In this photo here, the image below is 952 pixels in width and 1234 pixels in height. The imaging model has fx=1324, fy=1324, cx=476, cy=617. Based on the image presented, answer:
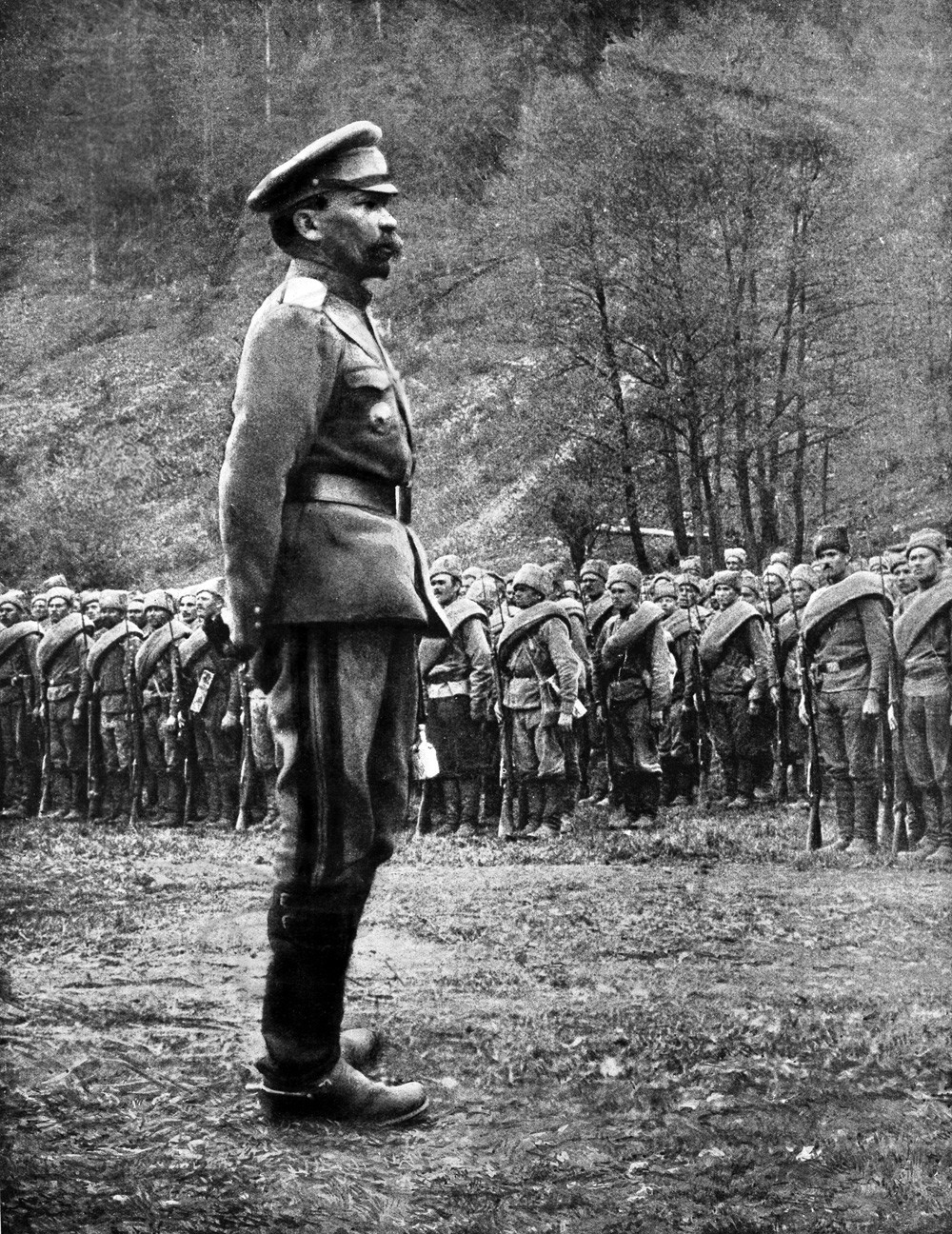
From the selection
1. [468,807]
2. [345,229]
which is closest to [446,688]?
[468,807]

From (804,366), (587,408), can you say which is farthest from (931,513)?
(587,408)

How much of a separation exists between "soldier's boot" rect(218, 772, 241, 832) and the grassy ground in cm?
21

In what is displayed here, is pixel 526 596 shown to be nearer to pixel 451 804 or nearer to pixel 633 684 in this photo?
pixel 633 684

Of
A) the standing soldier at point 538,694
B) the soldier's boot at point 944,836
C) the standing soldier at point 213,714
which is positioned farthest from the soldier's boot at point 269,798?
the soldier's boot at point 944,836

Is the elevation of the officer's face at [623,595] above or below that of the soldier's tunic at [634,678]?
above

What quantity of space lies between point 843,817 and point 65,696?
3060 mm

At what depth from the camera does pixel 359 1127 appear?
3361 millimetres

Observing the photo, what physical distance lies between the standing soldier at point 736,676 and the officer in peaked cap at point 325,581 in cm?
487

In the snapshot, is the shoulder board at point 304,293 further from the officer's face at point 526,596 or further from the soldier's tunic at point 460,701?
the officer's face at point 526,596

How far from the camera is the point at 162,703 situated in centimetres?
539

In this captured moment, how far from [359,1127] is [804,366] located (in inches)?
120

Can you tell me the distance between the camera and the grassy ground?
3.41 m

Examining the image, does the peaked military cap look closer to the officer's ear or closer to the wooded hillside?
the officer's ear

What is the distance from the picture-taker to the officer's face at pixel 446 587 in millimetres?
4959
